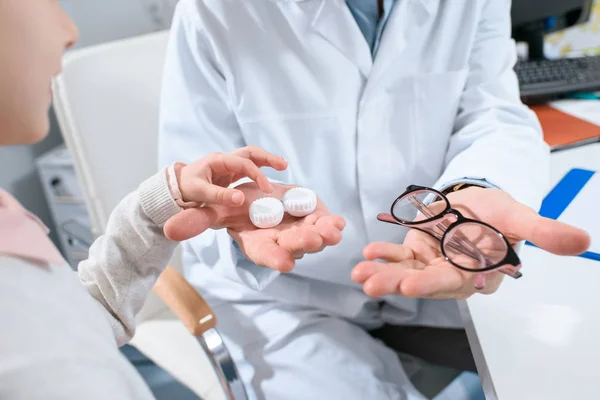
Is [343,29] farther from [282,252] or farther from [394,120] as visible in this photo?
[282,252]

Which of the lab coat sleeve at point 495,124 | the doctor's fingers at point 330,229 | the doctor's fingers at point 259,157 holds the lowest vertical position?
the lab coat sleeve at point 495,124

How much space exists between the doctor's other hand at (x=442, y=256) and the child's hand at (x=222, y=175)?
16cm

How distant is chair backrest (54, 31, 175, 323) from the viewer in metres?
0.74

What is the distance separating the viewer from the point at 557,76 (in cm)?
114

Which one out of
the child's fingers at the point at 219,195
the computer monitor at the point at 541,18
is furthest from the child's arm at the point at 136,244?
the computer monitor at the point at 541,18

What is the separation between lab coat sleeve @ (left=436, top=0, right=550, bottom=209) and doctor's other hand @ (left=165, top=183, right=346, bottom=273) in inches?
8.7

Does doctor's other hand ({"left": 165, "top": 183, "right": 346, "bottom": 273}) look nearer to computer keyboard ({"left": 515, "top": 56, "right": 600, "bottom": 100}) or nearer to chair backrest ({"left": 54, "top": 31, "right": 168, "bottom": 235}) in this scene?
chair backrest ({"left": 54, "top": 31, "right": 168, "bottom": 235})

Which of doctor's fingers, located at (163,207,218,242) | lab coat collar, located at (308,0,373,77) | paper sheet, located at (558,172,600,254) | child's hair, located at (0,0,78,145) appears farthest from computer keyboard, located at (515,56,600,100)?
child's hair, located at (0,0,78,145)

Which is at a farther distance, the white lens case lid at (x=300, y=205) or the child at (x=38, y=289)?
the white lens case lid at (x=300, y=205)

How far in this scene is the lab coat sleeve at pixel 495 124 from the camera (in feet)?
2.18

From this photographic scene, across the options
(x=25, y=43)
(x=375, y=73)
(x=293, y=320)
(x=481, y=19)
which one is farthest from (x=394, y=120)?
(x=25, y=43)

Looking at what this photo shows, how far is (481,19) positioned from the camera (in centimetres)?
79

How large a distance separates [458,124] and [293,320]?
0.42 metres

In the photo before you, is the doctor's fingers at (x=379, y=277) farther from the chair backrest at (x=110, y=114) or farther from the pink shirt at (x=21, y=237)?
the chair backrest at (x=110, y=114)
